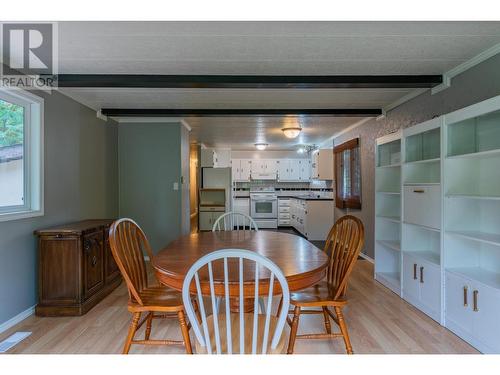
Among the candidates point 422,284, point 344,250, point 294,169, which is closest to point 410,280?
point 422,284

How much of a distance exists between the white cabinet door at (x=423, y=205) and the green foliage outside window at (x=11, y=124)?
3629 mm

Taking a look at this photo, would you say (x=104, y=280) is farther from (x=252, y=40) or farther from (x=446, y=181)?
(x=446, y=181)

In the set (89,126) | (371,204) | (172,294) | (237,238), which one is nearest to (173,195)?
(89,126)

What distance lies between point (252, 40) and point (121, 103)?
2297mm

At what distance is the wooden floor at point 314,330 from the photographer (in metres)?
1.99

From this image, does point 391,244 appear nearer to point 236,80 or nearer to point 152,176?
point 236,80

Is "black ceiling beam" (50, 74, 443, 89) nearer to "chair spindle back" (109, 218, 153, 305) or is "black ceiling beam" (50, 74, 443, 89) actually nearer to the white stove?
"chair spindle back" (109, 218, 153, 305)

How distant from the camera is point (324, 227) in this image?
5820 millimetres

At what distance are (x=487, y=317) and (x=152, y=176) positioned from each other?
406 cm

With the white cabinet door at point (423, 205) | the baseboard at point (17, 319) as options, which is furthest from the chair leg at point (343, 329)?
the baseboard at point (17, 319)

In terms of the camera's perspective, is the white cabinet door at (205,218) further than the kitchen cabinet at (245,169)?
No

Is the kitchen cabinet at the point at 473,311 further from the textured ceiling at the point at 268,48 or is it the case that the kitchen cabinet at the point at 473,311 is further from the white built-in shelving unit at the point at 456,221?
the textured ceiling at the point at 268,48

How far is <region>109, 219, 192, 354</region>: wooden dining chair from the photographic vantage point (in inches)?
65.1

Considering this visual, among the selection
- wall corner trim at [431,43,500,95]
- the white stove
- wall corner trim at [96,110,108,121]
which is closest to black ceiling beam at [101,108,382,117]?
wall corner trim at [96,110,108,121]
